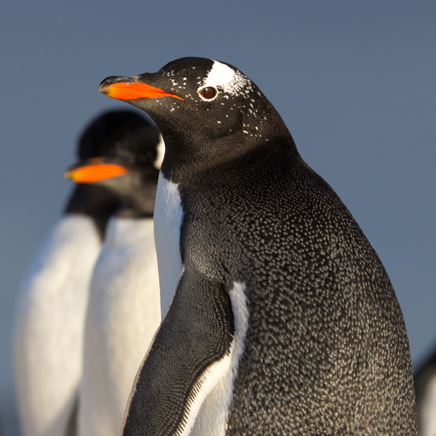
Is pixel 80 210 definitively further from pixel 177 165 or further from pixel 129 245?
pixel 177 165

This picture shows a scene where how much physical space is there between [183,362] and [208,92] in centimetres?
67

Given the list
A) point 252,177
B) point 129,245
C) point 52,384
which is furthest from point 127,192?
point 252,177

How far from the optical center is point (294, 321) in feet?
5.75

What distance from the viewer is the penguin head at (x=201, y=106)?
1907 millimetres

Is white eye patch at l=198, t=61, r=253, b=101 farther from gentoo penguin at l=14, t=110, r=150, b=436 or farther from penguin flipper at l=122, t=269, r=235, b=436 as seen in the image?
gentoo penguin at l=14, t=110, r=150, b=436

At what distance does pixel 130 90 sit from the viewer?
1893mm

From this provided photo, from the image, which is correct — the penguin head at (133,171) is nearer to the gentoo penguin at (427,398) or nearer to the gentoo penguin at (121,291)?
the gentoo penguin at (121,291)

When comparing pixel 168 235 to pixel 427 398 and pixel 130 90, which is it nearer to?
pixel 130 90

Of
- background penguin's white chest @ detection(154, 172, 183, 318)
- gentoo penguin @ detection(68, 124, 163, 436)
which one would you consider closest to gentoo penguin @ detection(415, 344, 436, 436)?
gentoo penguin @ detection(68, 124, 163, 436)

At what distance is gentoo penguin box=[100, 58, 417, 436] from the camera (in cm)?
173

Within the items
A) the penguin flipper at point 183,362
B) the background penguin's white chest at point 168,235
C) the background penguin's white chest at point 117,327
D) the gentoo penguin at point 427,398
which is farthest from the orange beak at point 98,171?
the gentoo penguin at point 427,398

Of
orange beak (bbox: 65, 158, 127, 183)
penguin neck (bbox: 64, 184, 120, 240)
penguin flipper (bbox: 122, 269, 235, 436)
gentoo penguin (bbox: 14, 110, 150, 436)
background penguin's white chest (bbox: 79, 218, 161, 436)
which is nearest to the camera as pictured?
penguin flipper (bbox: 122, 269, 235, 436)

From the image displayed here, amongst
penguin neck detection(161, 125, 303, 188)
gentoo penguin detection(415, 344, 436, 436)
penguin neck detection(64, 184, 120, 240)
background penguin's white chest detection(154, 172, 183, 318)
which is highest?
penguin neck detection(161, 125, 303, 188)

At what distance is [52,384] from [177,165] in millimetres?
2782
